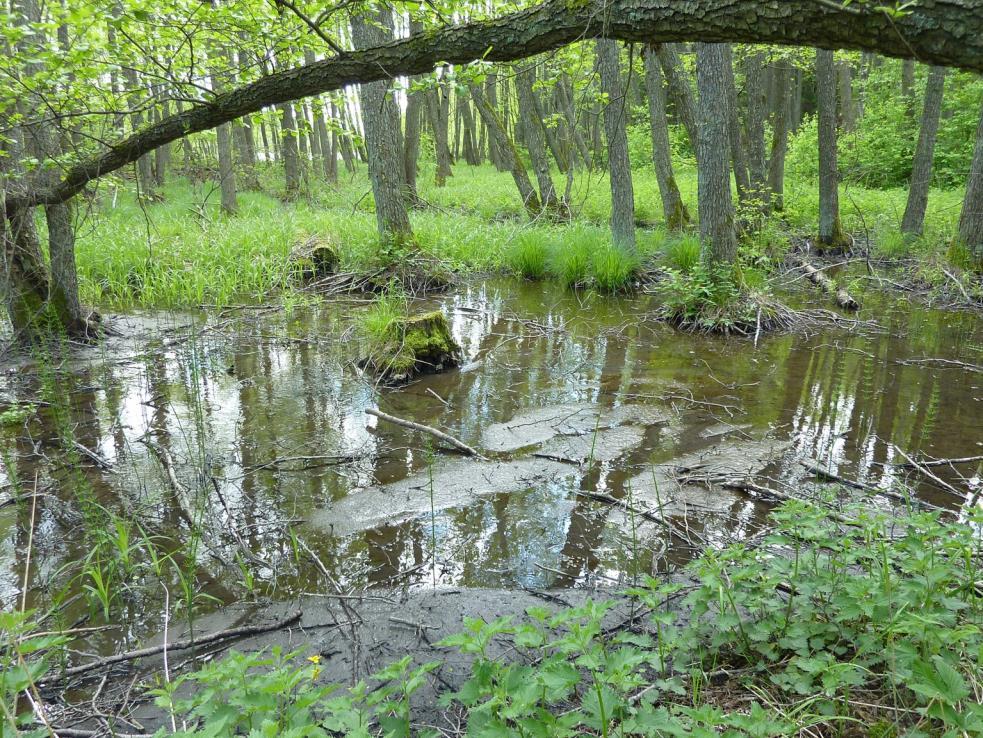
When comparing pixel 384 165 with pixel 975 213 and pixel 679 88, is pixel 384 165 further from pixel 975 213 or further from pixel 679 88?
pixel 975 213

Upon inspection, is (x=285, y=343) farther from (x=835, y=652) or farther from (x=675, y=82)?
(x=675, y=82)

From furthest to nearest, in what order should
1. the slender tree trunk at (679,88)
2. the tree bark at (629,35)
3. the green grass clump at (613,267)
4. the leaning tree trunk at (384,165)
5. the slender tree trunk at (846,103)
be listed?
the slender tree trunk at (846,103), the slender tree trunk at (679,88), the green grass clump at (613,267), the leaning tree trunk at (384,165), the tree bark at (629,35)

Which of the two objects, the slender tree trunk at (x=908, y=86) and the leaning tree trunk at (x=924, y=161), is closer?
the leaning tree trunk at (x=924, y=161)

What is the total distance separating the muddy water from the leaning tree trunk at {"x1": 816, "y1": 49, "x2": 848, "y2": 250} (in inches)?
188

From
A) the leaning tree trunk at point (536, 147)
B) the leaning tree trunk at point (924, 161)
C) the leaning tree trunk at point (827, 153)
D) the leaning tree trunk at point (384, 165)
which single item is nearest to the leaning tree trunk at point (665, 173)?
the leaning tree trunk at point (827, 153)

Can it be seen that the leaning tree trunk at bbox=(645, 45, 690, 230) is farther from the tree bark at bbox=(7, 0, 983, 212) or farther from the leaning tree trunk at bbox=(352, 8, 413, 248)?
the tree bark at bbox=(7, 0, 983, 212)

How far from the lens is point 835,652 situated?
2.04m

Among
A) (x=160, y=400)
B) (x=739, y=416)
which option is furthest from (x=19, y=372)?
(x=739, y=416)

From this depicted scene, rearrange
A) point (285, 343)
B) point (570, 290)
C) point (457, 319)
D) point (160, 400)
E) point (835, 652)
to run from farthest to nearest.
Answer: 1. point (570, 290)
2. point (457, 319)
3. point (285, 343)
4. point (160, 400)
5. point (835, 652)

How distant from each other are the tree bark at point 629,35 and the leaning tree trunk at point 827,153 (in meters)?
10.7

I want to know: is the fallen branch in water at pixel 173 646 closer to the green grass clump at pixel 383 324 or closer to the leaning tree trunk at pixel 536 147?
the green grass clump at pixel 383 324

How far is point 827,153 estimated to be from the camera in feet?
38.0

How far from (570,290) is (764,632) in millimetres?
8304

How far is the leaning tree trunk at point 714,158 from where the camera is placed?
23.9 ft
